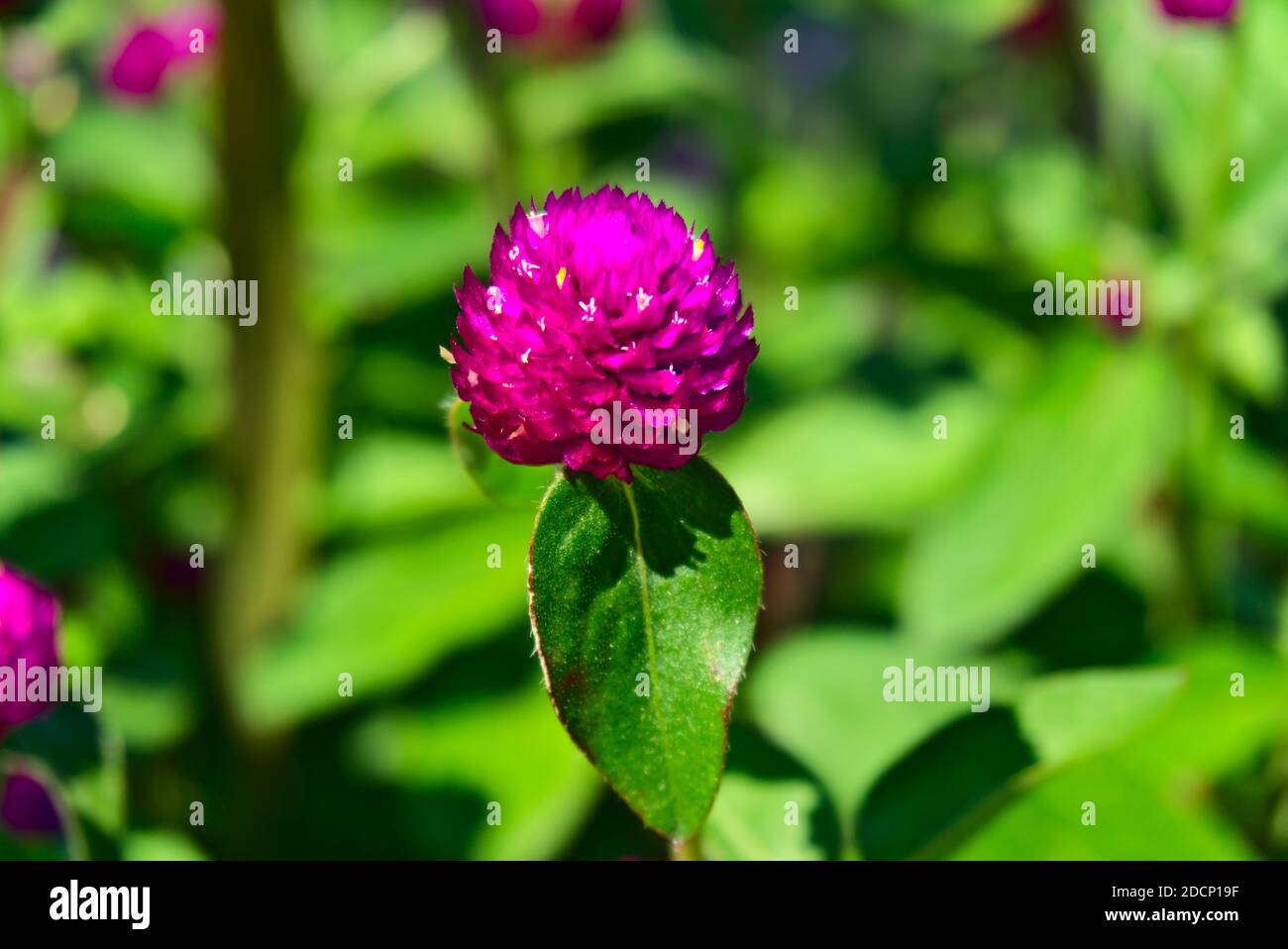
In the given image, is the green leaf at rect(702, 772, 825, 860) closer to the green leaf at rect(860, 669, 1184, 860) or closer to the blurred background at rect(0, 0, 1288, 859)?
the green leaf at rect(860, 669, 1184, 860)

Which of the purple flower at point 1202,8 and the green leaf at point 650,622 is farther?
the purple flower at point 1202,8

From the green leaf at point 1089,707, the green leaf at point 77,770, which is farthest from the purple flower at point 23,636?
the green leaf at point 1089,707

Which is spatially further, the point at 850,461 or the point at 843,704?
the point at 850,461

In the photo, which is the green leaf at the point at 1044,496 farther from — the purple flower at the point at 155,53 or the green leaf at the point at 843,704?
the purple flower at the point at 155,53

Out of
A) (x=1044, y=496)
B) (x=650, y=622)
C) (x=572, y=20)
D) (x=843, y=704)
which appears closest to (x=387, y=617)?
(x=843, y=704)

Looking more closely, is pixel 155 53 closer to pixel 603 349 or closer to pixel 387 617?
pixel 387 617
